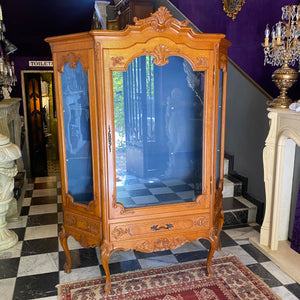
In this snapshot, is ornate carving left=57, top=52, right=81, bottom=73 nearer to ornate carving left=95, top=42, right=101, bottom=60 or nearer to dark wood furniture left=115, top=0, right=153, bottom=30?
ornate carving left=95, top=42, right=101, bottom=60

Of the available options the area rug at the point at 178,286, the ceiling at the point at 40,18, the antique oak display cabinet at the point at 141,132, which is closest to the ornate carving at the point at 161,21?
the antique oak display cabinet at the point at 141,132

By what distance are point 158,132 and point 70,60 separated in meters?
0.77

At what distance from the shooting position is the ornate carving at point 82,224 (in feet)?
7.85

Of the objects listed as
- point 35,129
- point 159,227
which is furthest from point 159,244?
point 35,129

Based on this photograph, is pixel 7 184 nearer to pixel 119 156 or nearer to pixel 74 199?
pixel 74 199

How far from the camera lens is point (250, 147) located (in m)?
3.71

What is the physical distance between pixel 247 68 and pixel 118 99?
195cm

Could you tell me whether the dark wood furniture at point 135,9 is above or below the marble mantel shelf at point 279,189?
above

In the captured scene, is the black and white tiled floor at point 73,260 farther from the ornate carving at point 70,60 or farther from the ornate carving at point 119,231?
the ornate carving at point 70,60

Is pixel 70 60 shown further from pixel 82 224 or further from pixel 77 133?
pixel 82 224

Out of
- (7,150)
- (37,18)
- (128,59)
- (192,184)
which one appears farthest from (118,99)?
(37,18)

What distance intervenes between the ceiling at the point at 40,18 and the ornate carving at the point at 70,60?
346 centimetres

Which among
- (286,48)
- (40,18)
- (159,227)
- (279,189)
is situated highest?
(40,18)

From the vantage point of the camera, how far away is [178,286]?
2.48 meters
